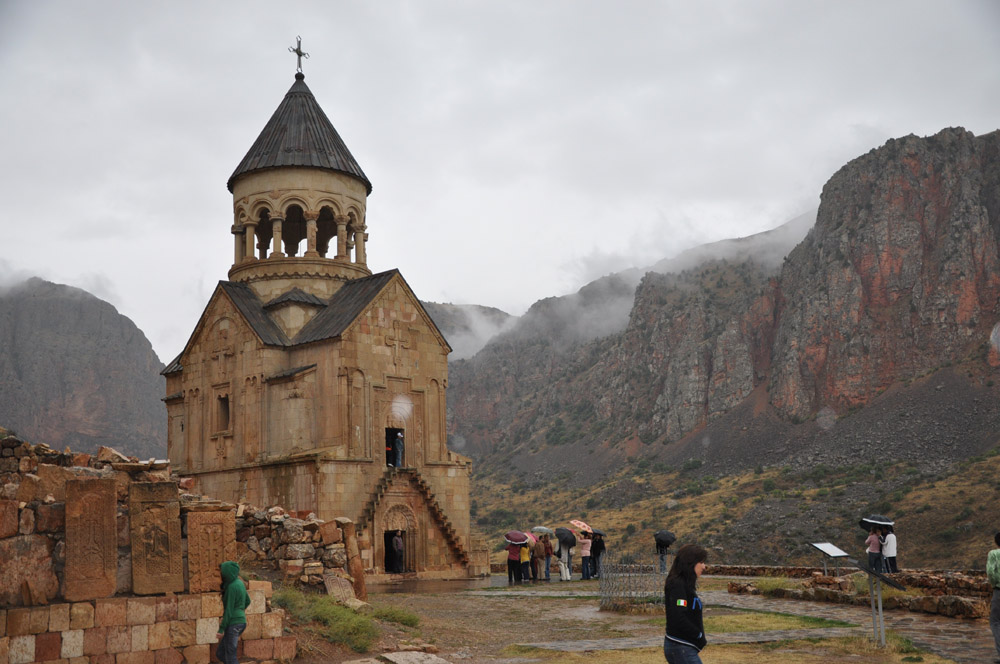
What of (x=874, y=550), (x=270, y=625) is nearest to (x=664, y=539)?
(x=874, y=550)

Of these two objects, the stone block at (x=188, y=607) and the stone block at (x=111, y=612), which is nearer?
the stone block at (x=111, y=612)

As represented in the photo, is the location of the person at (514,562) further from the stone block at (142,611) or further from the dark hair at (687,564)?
the dark hair at (687,564)

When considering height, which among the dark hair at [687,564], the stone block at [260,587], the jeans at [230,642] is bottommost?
the jeans at [230,642]

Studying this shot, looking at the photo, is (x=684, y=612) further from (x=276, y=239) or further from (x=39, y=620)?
(x=276, y=239)

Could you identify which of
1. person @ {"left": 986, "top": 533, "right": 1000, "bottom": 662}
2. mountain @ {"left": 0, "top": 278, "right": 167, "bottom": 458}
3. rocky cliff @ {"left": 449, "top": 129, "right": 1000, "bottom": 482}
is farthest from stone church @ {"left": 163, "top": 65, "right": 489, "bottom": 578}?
mountain @ {"left": 0, "top": 278, "right": 167, "bottom": 458}

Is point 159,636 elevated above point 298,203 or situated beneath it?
situated beneath

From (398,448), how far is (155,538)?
54.2 feet

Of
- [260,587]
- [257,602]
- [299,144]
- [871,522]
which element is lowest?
[257,602]

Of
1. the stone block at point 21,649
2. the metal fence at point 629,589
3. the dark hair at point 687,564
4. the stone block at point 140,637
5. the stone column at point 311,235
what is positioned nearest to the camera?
the dark hair at point 687,564

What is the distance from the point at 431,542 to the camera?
83.9ft

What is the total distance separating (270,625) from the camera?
10.2m

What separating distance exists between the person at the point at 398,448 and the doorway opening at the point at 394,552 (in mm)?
1871

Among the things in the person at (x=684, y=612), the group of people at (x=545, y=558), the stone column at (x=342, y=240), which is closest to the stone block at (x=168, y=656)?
the person at (x=684, y=612)

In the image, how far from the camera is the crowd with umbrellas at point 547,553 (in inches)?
891
